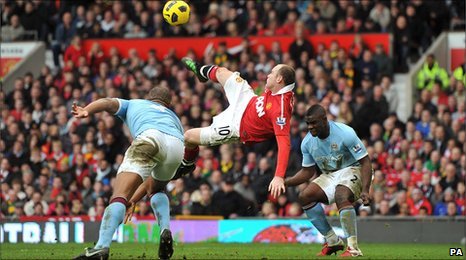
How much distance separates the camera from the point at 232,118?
1691 cm

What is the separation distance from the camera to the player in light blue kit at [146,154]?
1395cm

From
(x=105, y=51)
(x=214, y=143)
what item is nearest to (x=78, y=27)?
(x=105, y=51)

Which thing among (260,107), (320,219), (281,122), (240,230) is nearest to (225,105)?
(240,230)

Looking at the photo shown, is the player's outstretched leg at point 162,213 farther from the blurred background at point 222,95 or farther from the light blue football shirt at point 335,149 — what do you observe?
the blurred background at point 222,95

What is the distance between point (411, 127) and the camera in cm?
2522

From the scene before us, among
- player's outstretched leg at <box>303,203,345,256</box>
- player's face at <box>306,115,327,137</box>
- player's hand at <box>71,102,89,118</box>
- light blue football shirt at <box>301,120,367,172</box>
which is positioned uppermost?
player's hand at <box>71,102,89,118</box>

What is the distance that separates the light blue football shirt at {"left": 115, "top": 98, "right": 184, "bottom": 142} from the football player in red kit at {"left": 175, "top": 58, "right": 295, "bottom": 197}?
163 cm

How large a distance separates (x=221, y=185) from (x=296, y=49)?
4846 mm

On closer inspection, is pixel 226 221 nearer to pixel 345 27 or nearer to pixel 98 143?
pixel 98 143

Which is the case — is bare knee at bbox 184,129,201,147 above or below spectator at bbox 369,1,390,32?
below

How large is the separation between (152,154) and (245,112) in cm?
263

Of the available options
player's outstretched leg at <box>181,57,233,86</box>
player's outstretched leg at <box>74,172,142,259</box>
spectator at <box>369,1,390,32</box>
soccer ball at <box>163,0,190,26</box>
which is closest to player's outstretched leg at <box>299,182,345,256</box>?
player's outstretched leg at <box>181,57,233,86</box>

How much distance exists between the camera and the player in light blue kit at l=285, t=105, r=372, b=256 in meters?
16.5

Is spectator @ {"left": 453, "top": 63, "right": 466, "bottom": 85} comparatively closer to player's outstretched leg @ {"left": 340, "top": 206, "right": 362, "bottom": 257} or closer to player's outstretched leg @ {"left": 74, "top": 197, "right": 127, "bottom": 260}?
player's outstretched leg @ {"left": 340, "top": 206, "right": 362, "bottom": 257}
